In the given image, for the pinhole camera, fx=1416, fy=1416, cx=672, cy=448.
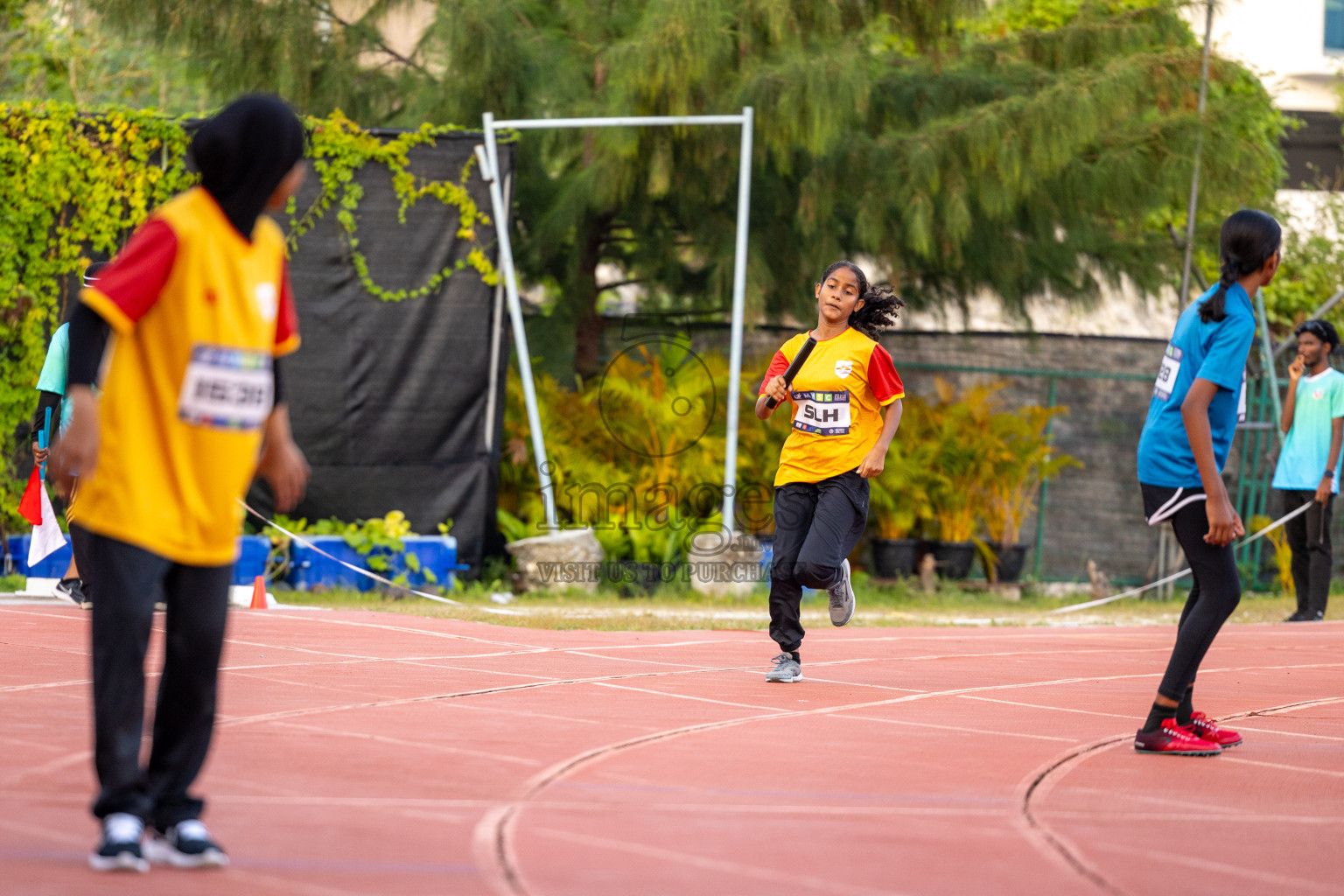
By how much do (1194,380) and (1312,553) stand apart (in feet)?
22.8

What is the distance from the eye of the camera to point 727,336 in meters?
13.6

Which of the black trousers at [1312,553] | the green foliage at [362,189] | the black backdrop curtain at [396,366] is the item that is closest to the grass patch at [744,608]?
the black trousers at [1312,553]

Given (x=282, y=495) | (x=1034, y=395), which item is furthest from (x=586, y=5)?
(x=282, y=495)

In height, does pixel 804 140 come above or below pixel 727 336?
above

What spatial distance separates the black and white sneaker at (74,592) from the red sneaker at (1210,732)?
21.4ft

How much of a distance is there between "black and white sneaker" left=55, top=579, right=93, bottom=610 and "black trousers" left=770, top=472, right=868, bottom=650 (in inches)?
181

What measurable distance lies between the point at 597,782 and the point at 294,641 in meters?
3.75

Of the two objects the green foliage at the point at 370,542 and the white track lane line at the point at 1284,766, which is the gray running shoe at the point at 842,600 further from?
the green foliage at the point at 370,542

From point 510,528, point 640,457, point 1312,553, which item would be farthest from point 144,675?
point 1312,553

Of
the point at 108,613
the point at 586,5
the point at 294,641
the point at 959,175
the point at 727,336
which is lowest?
the point at 294,641

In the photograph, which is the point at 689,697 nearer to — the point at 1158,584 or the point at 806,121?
the point at 806,121

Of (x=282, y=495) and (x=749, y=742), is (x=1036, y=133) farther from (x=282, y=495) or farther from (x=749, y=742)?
(x=282, y=495)

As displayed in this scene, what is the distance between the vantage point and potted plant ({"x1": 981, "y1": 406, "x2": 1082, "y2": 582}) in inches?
519

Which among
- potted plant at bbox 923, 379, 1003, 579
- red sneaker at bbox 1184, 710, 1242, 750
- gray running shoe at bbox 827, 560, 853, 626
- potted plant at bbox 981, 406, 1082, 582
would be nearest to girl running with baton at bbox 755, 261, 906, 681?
gray running shoe at bbox 827, 560, 853, 626
